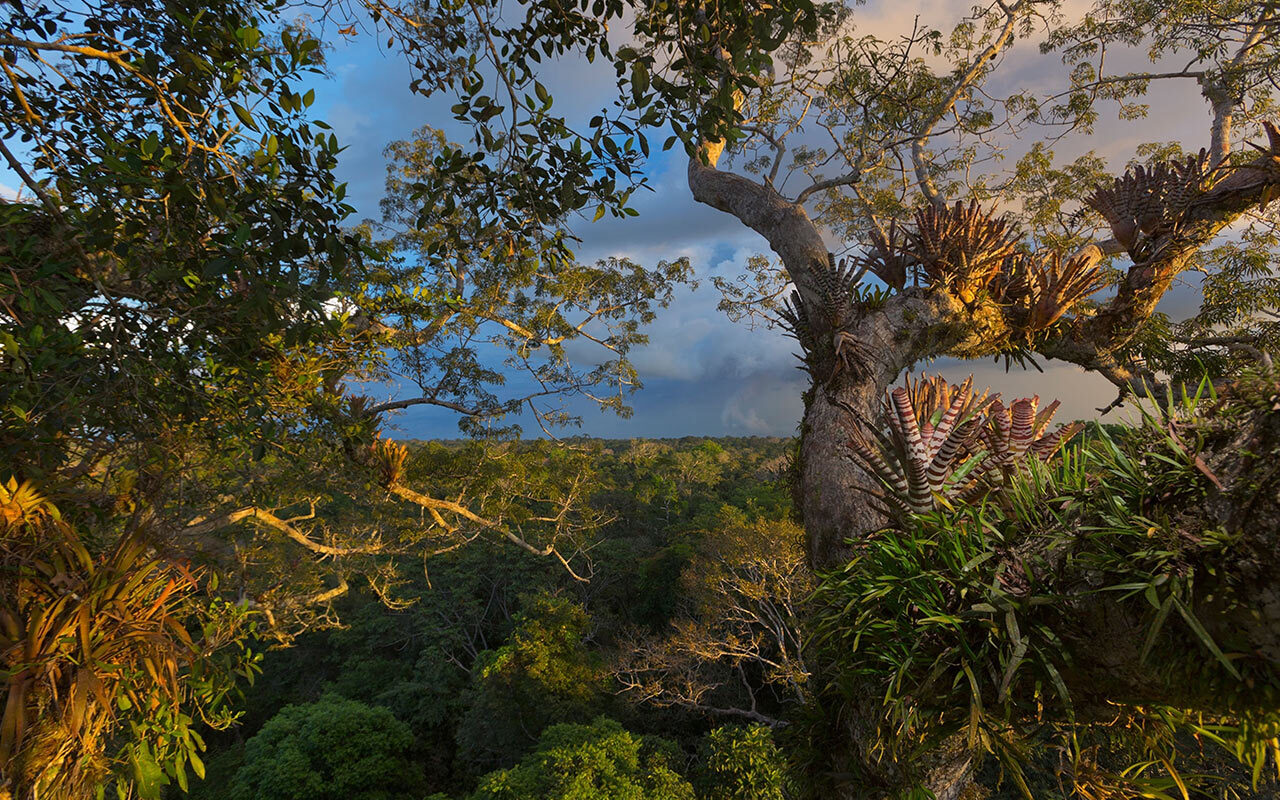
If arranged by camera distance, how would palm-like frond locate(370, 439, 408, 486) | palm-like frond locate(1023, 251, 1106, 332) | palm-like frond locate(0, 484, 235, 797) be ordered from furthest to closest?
palm-like frond locate(370, 439, 408, 486), palm-like frond locate(1023, 251, 1106, 332), palm-like frond locate(0, 484, 235, 797)

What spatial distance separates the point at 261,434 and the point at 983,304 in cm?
405

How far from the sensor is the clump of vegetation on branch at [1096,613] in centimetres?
88

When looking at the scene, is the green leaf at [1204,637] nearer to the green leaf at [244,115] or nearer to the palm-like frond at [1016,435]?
the palm-like frond at [1016,435]

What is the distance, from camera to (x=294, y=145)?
172cm

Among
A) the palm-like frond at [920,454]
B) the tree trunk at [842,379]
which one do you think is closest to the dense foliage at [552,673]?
the tree trunk at [842,379]

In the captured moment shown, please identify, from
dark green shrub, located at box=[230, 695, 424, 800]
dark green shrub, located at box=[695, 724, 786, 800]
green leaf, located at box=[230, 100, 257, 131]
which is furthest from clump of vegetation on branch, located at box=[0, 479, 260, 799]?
dark green shrub, located at box=[230, 695, 424, 800]

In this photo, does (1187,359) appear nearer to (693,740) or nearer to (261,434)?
(261,434)

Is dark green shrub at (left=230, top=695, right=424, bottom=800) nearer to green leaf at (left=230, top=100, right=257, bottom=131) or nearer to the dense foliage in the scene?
the dense foliage

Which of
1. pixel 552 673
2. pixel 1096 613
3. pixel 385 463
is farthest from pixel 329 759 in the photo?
pixel 1096 613

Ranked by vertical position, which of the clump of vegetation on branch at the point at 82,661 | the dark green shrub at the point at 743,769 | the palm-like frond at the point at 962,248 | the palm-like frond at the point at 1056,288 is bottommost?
the dark green shrub at the point at 743,769

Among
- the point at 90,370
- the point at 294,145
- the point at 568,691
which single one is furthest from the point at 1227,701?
the point at 568,691

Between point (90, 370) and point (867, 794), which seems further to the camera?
point (90, 370)

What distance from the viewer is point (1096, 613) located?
3.51 ft

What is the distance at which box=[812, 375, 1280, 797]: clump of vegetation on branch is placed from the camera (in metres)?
0.88
